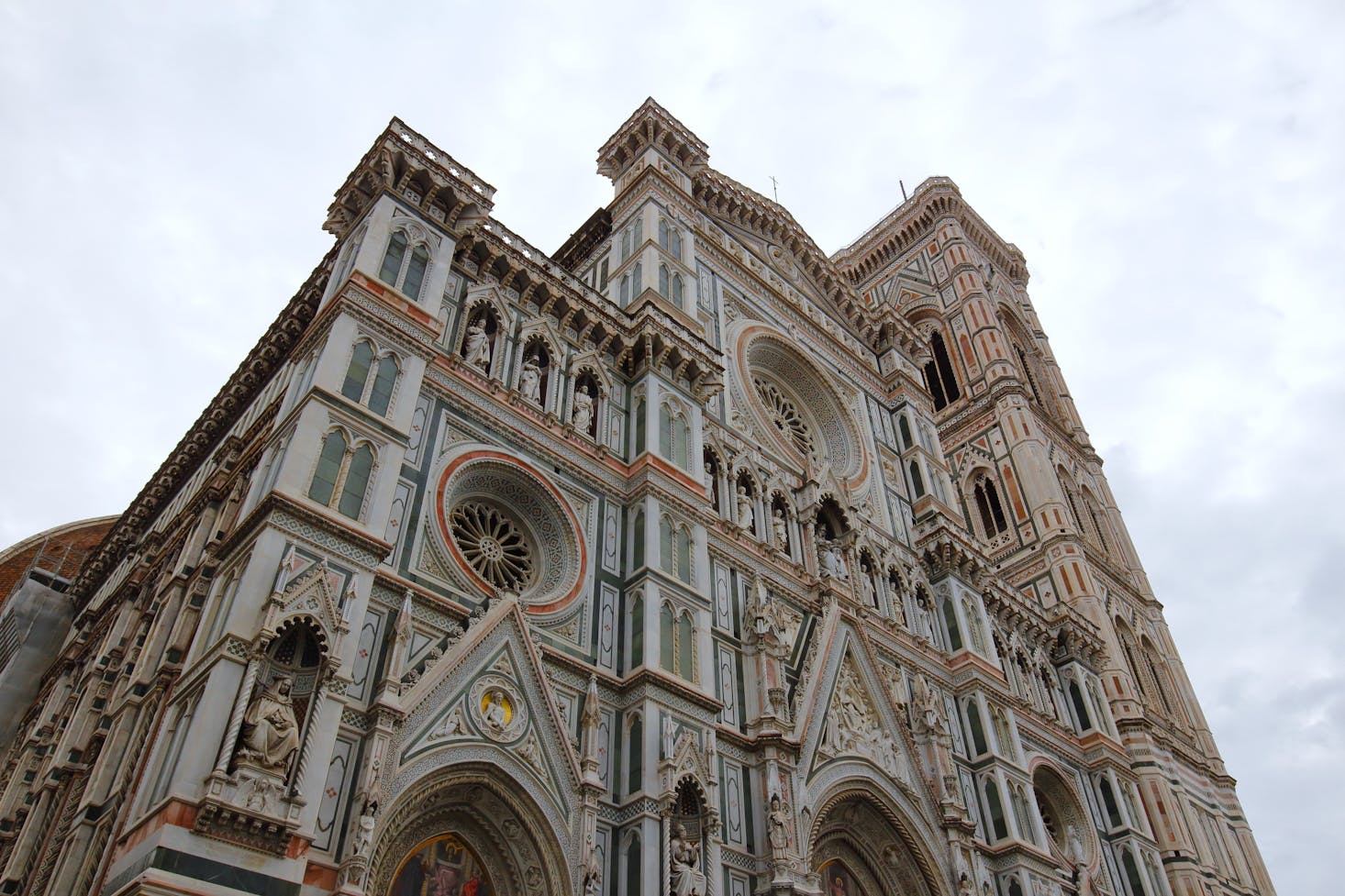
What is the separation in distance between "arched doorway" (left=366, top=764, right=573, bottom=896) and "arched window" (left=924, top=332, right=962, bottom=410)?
32.4 meters

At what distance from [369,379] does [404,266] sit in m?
2.48

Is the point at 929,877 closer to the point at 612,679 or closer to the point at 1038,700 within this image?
the point at 612,679

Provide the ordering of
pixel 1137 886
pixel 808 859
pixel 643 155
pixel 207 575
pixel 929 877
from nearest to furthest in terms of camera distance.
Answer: pixel 207 575
pixel 808 859
pixel 929 877
pixel 1137 886
pixel 643 155

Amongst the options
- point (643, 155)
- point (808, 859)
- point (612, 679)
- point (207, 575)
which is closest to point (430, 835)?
point (612, 679)

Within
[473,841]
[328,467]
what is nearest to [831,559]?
[473,841]

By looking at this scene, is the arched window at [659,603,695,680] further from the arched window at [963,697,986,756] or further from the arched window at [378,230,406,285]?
the arched window at [963,697,986,756]

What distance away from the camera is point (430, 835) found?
12.0 m

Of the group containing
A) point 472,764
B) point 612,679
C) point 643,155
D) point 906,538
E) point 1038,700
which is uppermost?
point 643,155

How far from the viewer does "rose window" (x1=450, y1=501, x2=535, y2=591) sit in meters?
14.6

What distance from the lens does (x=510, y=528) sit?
15641 millimetres

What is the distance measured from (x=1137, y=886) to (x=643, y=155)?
65.4 ft

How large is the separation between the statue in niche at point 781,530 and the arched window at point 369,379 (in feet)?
27.9

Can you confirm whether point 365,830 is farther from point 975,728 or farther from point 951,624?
point 951,624

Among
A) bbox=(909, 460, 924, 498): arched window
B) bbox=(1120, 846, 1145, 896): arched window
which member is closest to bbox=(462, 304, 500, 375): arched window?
bbox=(909, 460, 924, 498): arched window
